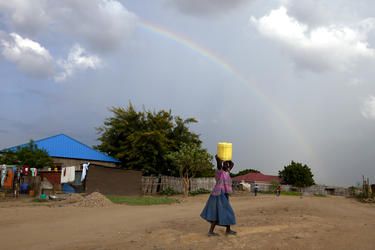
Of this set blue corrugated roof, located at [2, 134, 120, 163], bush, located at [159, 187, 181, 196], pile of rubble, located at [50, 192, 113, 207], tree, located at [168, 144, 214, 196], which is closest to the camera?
pile of rubble, located at [50, 192, 113, 207]

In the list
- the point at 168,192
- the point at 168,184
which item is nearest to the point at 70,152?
the point at 168,184

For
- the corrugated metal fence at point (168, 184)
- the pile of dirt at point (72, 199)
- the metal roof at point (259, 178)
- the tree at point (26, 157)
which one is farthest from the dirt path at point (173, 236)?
the metal roof at point (259, 178)

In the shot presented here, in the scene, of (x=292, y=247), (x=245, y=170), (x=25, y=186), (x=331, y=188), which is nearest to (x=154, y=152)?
(x=25, y=186)

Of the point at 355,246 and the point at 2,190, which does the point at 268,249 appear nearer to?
the point at 355,246

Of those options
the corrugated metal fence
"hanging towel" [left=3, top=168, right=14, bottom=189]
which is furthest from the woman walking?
the corrugated metal fence

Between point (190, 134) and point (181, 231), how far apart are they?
2965cm

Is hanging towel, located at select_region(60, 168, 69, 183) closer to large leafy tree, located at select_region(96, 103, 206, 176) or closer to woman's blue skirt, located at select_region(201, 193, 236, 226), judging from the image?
large leafy tree, located at select_region(96, 103, 206, 176)

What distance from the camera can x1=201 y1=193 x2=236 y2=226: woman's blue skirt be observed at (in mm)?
8188

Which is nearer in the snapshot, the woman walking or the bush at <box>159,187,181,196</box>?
the woman walking

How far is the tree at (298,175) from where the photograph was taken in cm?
7575

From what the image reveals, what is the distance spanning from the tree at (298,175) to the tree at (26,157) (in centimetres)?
5721

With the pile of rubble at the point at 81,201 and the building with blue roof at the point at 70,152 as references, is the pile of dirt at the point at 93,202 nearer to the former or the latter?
the pile of rubble at the point at 81,201

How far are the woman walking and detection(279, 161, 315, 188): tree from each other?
70189 mm

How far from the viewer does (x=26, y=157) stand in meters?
27.1
